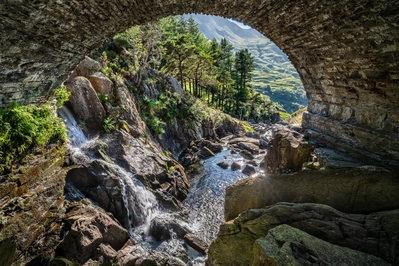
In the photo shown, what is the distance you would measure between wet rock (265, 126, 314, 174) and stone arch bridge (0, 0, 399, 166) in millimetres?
688

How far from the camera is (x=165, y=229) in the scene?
9.30 meters

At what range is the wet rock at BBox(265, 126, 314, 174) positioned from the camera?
6569 mm

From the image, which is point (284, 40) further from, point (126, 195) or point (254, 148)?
point (254, 148)

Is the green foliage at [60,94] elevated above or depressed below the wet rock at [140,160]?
above

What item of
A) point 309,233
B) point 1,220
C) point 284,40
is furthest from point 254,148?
point 1,220

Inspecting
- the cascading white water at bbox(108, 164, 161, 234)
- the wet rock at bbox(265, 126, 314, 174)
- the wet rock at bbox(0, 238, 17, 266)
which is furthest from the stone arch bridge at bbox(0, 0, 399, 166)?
the cascading white water at bbox(108, 164, 161, 234)

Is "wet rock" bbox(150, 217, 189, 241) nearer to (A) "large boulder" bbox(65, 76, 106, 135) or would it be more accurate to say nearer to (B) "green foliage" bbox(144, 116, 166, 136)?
(A) "large boulder" bbox(65, 76, 106, 135)

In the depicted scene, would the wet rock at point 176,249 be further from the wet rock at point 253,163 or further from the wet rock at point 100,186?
the wet rock at point 253,163

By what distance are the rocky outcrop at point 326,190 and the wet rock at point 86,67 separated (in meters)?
10.9

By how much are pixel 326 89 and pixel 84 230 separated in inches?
340

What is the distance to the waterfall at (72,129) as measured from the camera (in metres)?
10.2

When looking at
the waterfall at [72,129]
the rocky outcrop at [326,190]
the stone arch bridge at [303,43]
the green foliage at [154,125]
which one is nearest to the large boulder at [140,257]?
the rocky outcrop at [326,190]

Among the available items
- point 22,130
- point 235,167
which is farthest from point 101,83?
point 235,167

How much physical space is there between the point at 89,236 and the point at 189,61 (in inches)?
961
